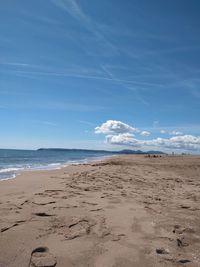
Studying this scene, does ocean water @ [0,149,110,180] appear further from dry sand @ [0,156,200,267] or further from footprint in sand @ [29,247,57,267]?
footprint in sand @ [29,247,57,267]

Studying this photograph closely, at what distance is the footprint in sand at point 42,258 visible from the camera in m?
3.91

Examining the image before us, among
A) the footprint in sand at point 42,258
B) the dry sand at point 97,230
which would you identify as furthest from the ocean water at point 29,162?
the footprint in sand at point 42,258

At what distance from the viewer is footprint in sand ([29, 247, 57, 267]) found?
391 cm

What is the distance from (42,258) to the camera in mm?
4043

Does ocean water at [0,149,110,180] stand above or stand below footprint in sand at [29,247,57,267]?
above

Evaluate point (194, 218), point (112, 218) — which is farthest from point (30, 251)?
point (194, 218)

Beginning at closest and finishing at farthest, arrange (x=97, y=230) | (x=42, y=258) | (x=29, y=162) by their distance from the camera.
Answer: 1. (x=42, y=258)
2. (x=97, y=230)
3. (x=29, y=162)

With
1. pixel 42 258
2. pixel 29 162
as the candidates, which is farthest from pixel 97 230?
pixel 29 162

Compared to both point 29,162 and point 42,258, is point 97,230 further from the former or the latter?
point 29,162

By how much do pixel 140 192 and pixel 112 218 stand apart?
3291 millimetres

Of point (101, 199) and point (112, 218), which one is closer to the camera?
point (112, 218)

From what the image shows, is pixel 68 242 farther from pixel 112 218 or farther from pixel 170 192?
pixel 170 192

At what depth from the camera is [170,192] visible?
9336mm

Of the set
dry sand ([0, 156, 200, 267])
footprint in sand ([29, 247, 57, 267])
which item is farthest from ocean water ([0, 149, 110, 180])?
footprint in sand ([29, 247, 57, 267])
